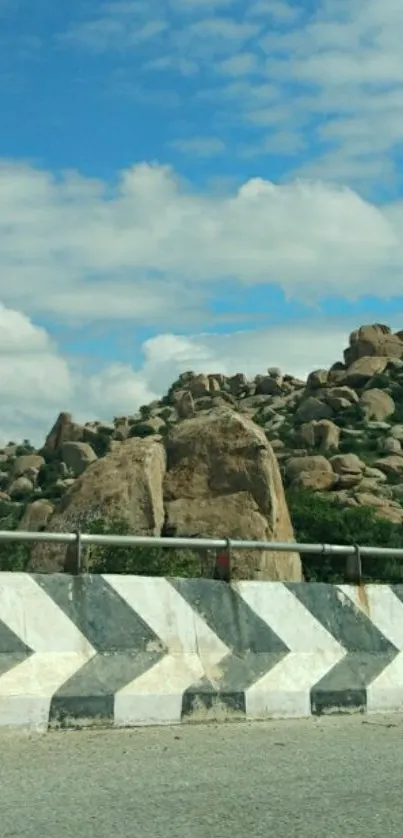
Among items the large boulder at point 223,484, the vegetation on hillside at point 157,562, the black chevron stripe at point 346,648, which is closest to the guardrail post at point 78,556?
the vegetation on hillside at point 157,562

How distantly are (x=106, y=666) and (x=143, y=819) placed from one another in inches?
89.8

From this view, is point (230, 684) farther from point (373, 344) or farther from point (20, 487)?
point (373, 344)

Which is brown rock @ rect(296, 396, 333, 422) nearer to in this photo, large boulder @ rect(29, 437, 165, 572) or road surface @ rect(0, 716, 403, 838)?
large boulder @ rect(29, 437, 165, 572)

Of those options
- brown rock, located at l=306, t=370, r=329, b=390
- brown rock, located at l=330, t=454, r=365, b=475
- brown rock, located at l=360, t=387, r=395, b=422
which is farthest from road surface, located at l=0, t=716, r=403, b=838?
brown rock, located at l=306, t=370, r=329, b=390

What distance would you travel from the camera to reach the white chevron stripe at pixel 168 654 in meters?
8.91

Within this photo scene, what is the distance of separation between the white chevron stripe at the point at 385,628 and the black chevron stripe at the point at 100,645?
6.45 feet

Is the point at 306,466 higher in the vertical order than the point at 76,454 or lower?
lower

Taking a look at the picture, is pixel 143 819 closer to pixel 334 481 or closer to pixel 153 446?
pixel 153 446

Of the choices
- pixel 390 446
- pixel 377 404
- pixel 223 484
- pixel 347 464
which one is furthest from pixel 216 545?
pixel 377 404

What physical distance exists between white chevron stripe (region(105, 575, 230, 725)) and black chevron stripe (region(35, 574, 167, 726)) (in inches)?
2.2

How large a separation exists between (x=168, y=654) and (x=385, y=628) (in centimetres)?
220

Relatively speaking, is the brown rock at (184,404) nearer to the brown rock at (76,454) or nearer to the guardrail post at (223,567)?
the brown rock at (76,454)

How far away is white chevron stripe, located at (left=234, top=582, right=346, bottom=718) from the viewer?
31.3ft

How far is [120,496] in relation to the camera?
16797 mm
